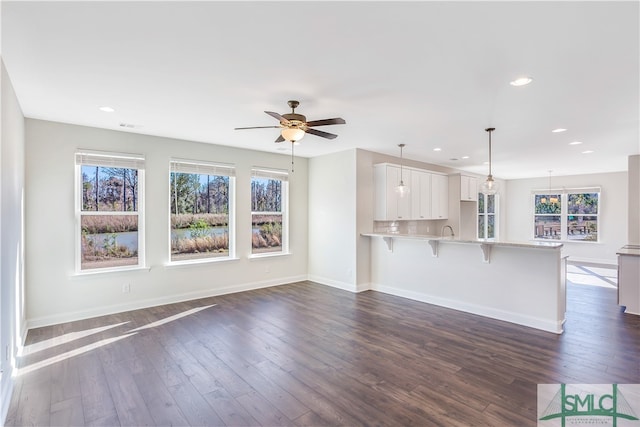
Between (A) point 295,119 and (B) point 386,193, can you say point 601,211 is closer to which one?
(B) point 386,193

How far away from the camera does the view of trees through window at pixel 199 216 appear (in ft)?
17.1

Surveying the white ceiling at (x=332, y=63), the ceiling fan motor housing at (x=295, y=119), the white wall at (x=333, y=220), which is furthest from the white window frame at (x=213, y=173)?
the ceiling fan motor housing at (x=295, y=119)

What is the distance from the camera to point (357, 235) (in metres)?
5.82

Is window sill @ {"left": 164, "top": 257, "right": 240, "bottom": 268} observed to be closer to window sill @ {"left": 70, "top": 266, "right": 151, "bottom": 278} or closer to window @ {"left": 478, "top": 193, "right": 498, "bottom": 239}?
window sill @ {"left": 70, "top": 266, "right": 151, "bottom": 278}

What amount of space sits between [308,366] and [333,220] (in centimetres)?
347

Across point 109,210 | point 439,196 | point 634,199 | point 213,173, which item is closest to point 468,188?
point 439,196

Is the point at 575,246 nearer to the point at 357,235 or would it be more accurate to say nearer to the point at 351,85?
the point at 357,235

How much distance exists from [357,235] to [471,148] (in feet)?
8.34

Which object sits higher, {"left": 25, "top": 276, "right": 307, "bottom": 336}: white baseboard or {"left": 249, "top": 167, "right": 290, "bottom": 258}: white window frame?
{"left": 249, "top": 167, "right": 290, "bottom": 258}: white window frame

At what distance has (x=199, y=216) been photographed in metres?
5.45

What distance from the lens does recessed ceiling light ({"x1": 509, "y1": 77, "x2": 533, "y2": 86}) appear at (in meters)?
2.76

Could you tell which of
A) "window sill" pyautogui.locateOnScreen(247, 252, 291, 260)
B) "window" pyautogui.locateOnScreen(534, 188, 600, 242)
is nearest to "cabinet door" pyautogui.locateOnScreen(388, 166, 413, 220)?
"window sill" pyautogui.locateOnScreen(247, 252, 291, 260)

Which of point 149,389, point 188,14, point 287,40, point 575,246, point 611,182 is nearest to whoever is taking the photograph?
point 188,14

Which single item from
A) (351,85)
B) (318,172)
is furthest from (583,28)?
(318,172)
